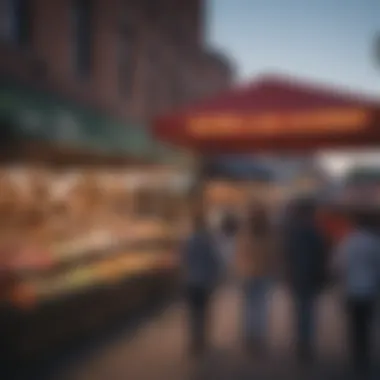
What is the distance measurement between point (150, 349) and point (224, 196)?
9.13m

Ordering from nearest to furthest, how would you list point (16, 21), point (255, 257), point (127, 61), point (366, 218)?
point (255, 257)
point (16, 21)
point (366, 218)
point (127, 61)

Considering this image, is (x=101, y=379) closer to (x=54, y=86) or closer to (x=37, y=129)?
(x=37, y=129)

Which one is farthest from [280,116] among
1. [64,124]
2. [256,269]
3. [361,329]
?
[64,124]

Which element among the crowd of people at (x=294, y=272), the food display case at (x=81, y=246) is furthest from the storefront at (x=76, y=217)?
the crowd of people at (x=294, y=272)

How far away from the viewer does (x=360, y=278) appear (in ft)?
16.0

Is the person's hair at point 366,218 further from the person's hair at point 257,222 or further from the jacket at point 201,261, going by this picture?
the jacket at point 201,261

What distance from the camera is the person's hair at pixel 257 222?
17.9 feet

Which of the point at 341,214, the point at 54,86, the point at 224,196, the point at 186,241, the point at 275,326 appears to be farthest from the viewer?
the point at 224,196

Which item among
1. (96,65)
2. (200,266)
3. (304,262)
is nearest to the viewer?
(200,266)

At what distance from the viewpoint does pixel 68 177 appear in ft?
24.0

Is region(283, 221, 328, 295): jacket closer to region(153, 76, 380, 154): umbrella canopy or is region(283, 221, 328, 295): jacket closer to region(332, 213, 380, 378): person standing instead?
region(332, 213, 380, 378): person standing

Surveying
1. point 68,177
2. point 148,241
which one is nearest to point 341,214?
point 148,241

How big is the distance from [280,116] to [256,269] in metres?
1.49

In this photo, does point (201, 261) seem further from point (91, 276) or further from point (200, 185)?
point (200, 185)
